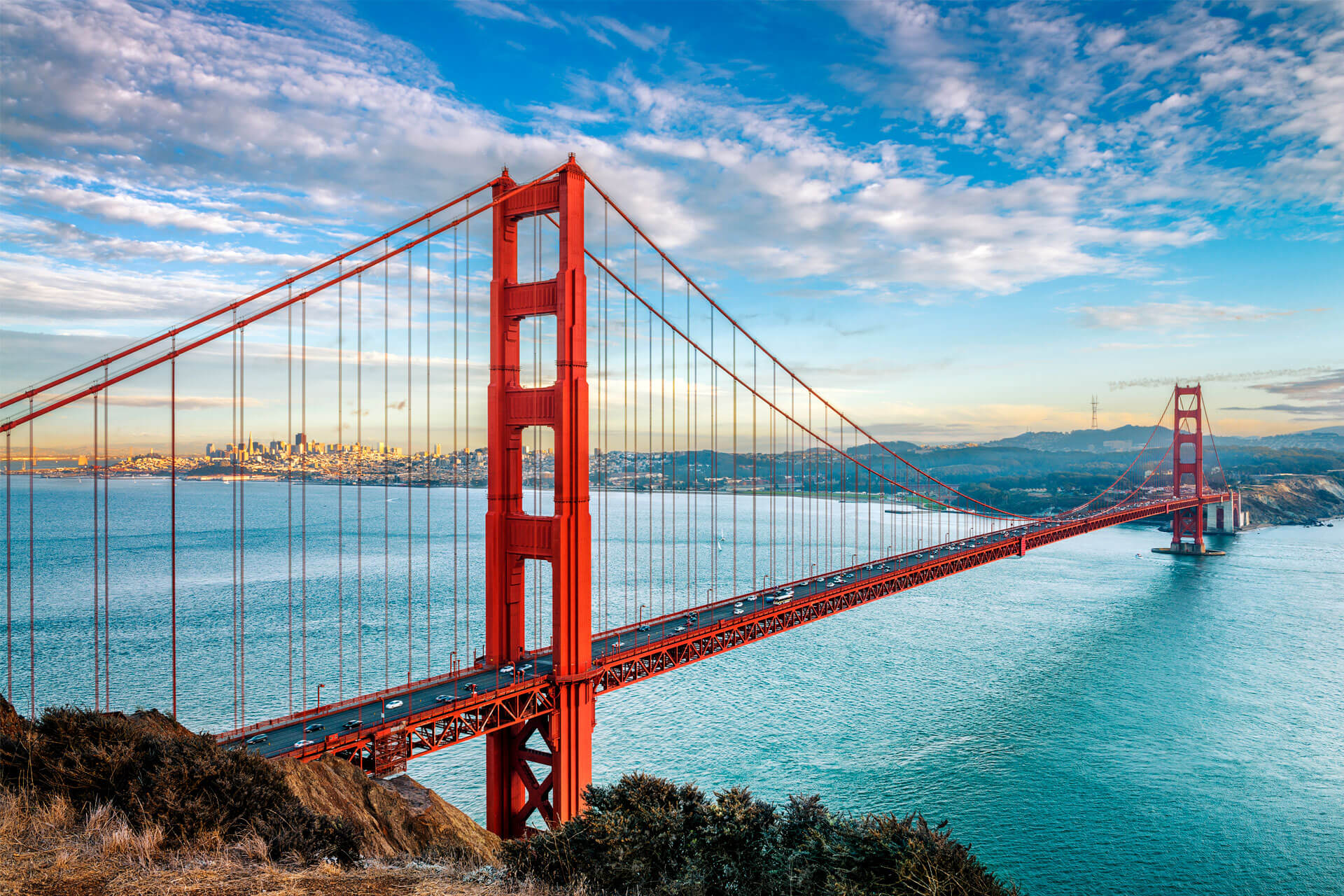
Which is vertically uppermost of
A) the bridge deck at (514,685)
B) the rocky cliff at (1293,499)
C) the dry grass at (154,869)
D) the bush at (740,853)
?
the dry grass at (154,869)

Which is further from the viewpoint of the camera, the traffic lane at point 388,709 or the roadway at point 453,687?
the roadway at point 453,687

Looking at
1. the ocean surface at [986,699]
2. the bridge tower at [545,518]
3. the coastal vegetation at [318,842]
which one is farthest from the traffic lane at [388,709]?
the ocean surface at [986,699]

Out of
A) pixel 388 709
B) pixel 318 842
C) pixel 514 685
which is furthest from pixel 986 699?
pixel 318 842

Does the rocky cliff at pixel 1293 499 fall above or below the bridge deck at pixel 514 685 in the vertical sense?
below

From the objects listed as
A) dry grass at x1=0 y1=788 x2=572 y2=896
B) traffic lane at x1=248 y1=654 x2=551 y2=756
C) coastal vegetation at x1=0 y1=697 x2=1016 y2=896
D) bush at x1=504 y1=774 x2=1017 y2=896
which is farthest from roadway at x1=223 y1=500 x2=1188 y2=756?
bush at x1=504 y1=774 x2=1017 y2=896

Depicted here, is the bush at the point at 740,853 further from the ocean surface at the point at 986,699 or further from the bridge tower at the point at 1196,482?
the bridge tower at the point at 1196,482

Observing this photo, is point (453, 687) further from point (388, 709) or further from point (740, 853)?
point (740, 853)
